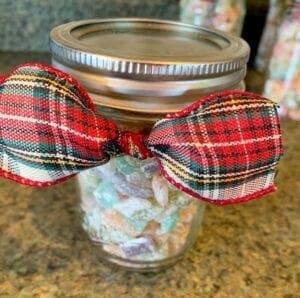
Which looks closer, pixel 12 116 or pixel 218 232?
pixel 12 116

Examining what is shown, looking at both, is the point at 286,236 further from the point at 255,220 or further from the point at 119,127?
the point at 119,127

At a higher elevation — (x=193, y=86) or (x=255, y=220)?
(x=193, y=86)

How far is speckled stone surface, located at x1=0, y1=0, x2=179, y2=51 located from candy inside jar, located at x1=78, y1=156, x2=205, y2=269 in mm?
367

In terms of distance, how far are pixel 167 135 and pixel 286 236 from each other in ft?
0.62

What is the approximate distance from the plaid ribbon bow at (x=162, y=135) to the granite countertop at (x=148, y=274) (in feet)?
0.30

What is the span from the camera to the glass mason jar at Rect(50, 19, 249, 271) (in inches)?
10.6

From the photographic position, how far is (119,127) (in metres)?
0.29

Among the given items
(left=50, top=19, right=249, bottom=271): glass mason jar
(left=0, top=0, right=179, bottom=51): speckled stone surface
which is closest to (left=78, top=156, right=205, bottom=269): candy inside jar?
(left=50, top=19, right=249, bottom=271): glass mason jar

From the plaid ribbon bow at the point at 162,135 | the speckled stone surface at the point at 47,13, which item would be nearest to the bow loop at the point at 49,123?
the plaid ribbon bow at the point at 162,135

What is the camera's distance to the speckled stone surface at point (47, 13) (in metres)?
0.62

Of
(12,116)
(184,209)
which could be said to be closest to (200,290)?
(184,209)

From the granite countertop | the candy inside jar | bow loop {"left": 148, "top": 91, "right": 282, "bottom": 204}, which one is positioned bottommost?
the granite countertop

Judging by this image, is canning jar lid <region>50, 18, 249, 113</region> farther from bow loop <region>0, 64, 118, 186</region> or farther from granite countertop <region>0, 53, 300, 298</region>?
granite countertop <region>0, 53, 300, 298</region>

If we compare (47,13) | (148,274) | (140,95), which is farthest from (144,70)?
(47,13)
